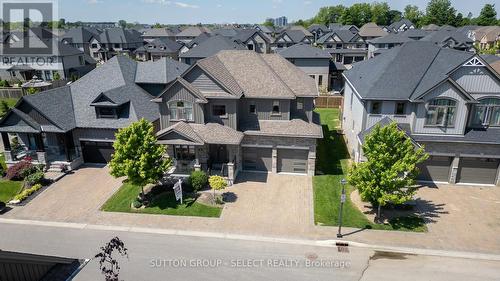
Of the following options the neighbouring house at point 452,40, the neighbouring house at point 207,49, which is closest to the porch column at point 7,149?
the neighbouring house at point 207,49

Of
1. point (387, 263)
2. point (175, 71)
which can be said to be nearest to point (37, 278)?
point (387, 263)

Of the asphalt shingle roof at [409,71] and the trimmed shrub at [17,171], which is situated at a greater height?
the asphalt shingle roof at [409,71]

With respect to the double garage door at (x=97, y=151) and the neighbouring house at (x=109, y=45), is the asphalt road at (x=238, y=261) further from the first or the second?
the neighbouring house at (x=109, y=45)

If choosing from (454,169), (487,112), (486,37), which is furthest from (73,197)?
(486,37)

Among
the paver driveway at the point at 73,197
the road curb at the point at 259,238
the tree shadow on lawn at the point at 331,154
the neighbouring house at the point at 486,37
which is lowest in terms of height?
the road curb at the point at 259,238

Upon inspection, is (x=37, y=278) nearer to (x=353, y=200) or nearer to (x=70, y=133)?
(x=353, y=200)

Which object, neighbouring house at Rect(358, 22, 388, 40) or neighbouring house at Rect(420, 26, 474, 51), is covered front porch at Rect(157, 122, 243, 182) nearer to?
neighbouring house at Rect(420, 26, 474, 51)

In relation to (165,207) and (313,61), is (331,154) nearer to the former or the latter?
(165,207)
